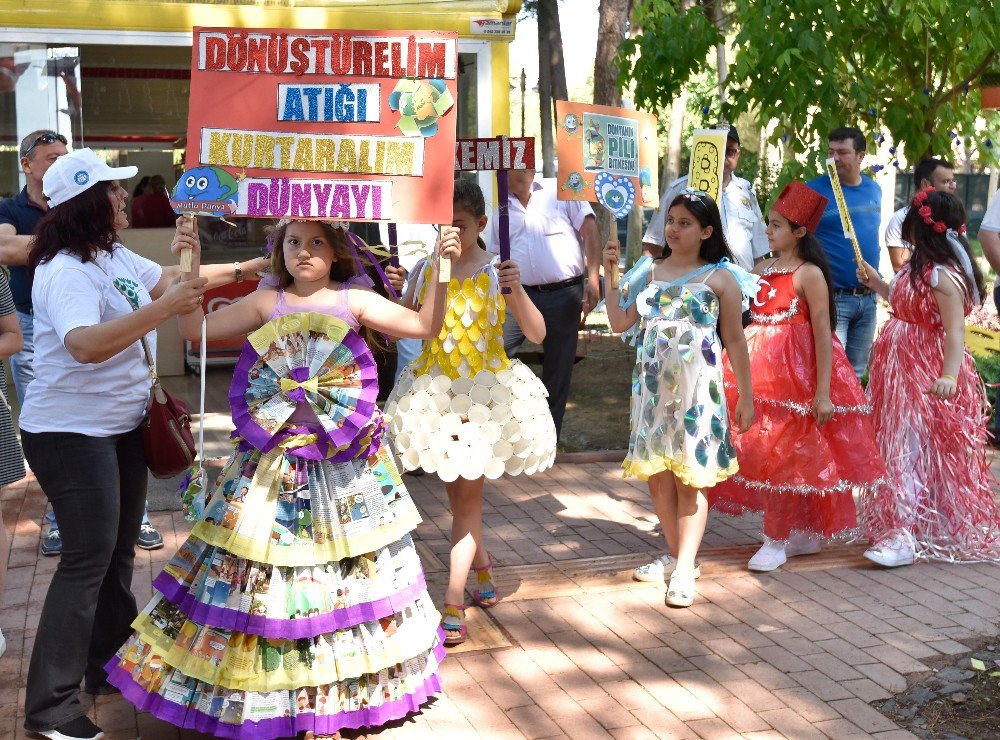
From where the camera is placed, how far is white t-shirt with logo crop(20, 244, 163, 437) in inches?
145

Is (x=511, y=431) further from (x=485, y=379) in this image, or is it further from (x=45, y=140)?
(x=45, y=140)

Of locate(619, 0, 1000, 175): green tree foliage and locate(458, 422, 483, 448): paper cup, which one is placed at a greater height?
locate(619, 0, 1000, 175): green tree foliage

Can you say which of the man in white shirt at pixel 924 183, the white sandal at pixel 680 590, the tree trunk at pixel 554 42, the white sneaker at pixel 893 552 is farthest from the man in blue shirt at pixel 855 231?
the tree trunk at pixel 554 42

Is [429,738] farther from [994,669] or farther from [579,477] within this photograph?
[579,477]

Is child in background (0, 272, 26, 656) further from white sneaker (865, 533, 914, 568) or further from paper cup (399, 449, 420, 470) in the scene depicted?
white sneaker (865, 533, 914, 568)

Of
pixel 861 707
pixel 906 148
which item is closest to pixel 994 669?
pixel 861 707

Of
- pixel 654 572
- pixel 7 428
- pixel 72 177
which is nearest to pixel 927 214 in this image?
pixel 654 572

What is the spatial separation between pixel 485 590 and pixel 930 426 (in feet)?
7.97

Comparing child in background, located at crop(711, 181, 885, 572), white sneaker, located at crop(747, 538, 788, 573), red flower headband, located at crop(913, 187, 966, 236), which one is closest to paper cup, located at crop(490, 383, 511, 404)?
child in background, located at crop(711, 181, 885, 572)

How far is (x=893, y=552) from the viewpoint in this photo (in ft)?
18.9

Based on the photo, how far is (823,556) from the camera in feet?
19.5

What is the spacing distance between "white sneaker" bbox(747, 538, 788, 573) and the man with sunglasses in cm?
296

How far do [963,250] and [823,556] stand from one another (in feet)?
5.57

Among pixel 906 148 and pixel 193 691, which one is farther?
pixel 906 148
